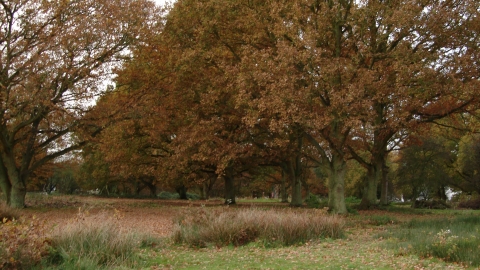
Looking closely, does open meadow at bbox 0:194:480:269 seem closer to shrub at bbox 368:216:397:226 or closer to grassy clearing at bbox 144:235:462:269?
grassy clearing at bbox 144:235:462:269

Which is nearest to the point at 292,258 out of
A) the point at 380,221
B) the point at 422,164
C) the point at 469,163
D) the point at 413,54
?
the point at 380,221

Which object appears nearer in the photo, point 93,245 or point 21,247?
point 21,247

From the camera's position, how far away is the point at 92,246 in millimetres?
8391

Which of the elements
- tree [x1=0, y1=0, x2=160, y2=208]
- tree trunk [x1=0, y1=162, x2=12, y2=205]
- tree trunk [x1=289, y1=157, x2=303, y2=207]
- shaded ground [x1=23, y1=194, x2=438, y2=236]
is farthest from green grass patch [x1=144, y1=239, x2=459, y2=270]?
tree trunk [x1=289, y1=157, x2=303, y2=207]

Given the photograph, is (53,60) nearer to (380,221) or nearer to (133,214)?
(133,214)

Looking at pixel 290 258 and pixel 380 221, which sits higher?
pixel 380 221

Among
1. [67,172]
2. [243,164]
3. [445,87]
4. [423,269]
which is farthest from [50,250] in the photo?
[67,172]

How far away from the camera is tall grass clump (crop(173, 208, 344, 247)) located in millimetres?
11148

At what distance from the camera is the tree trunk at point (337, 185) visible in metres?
20.2

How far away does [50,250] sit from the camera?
8.05 metres

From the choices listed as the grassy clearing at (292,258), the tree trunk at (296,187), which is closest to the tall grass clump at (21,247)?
the grassy clearing at (292,258)

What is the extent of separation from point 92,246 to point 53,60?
Answer: 1345cm

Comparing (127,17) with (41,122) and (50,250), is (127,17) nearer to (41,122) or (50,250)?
(41,122)

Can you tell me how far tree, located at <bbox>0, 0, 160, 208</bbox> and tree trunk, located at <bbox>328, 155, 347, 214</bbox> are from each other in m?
11.6
